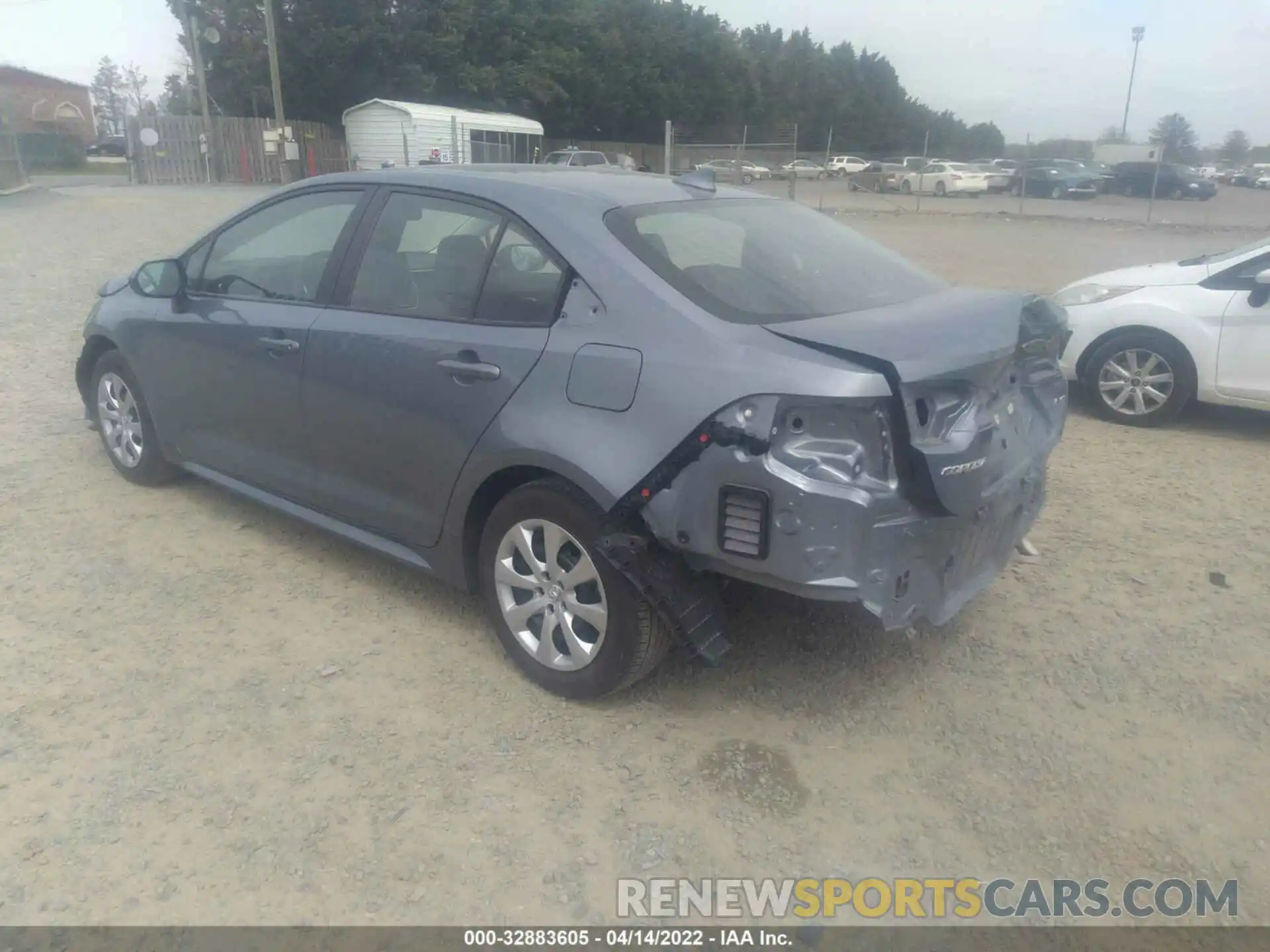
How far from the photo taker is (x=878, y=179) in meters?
35.3

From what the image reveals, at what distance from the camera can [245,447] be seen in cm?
445

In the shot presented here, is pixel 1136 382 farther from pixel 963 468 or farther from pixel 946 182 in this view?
pixel 946 182

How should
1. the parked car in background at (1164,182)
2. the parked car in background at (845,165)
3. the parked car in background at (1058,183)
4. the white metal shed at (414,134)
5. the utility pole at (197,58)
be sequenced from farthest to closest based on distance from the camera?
the parked car in background at (845,165), the utility pole at (197,58), the white metal shed at (414,134), the parked car in background at (1058,183), the parked car in background at (1164,182)

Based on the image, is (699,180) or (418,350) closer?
(418,350)

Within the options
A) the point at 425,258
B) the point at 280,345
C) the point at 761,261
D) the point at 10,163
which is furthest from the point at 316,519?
the point at 10,163

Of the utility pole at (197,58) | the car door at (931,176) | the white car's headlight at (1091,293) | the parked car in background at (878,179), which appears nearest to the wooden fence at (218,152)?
the utility pole at (197,58)

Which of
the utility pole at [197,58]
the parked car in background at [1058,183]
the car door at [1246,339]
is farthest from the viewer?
the utility pole at [197,58]

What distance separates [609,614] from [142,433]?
3193 millimetres

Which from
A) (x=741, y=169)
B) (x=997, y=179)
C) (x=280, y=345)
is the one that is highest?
(x=741, y=169)

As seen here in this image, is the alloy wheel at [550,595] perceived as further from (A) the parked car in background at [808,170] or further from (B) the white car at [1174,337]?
(A) the parked car in background at [808,170]

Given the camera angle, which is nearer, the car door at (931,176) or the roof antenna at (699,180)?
the roof antenna at (699,180)

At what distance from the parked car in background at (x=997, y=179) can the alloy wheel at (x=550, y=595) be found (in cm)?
3657

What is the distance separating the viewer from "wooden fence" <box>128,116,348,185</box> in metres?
36.7

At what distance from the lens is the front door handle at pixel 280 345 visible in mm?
4059
